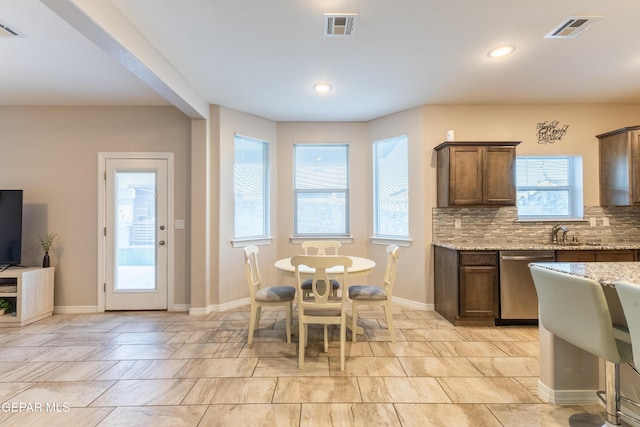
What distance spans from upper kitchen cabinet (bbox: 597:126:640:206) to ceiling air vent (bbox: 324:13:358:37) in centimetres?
357

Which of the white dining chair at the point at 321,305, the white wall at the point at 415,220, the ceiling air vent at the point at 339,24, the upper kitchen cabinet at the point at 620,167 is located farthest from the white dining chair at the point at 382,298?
the upper kitchen cabinet at the point at 620,167

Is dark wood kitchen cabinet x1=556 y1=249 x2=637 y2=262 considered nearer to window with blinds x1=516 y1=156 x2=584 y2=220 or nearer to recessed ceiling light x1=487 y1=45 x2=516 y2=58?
window with blinds x1=516 y1=156 x2=584 y2=220

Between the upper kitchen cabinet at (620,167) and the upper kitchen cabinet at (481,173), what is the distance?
119 cm

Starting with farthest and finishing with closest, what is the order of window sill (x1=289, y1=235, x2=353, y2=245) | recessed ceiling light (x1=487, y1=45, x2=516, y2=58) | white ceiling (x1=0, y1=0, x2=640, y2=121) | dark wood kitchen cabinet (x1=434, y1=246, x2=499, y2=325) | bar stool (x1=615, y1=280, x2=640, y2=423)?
window sill (x1=289, y1=235, x2=353, y2=245), dark wood kitchen cabinet (x1=434, y1=246, x2=499, y2=325), recessed ceiling light (x1=487, y1=45, x2=516, y2=58), white ceiling (x1=0, y1=0, x2=640, y2=121), bar stool (x1=615, y1=280, x2=640, y2=423)

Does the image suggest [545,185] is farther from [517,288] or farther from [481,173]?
[517,288]

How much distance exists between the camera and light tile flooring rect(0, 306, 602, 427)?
1916 millimetres

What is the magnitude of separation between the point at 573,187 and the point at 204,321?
4.94 metres

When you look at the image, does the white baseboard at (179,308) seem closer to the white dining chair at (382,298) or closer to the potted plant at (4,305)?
the potted plant at (4,305)

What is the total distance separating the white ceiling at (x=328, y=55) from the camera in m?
2.18

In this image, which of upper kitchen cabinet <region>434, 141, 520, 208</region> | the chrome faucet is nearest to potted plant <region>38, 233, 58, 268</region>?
upper kitchen cabinet <region>434, 141, 520, 208</region>

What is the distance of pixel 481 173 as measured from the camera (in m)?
3.72

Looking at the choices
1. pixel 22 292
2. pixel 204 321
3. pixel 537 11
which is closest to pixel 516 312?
pixel 537 11

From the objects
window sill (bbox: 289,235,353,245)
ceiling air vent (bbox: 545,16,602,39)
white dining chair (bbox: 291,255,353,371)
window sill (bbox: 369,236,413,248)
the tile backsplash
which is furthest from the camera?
window sill (bbox: 289,235,353,245)

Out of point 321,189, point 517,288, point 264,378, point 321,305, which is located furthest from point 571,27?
point 264,378
